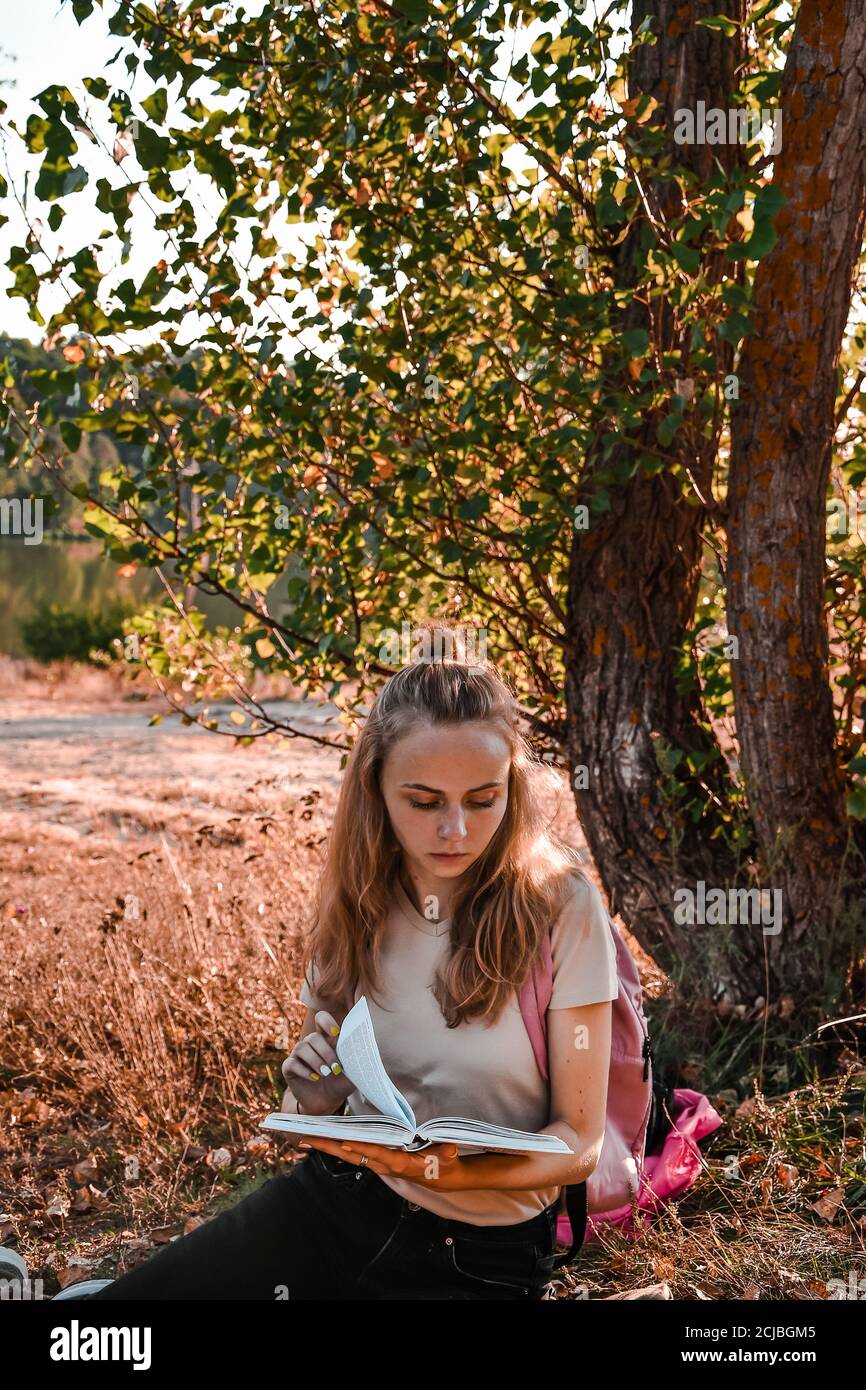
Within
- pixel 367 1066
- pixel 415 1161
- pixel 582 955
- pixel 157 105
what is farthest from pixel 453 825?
pixel 157 105

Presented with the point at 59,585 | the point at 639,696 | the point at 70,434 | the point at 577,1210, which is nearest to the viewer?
the point at 577,1210

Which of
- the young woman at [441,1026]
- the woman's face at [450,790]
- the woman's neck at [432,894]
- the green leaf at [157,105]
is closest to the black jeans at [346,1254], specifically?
the young woman at [441,1026]

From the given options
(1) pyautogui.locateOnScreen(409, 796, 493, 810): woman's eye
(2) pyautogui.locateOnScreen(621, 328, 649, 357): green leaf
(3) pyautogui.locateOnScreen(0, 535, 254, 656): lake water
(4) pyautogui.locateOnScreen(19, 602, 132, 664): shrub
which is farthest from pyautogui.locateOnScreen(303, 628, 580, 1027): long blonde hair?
(4) pyautogui.locateOnScreen(19, 602, 132, 664): shrub

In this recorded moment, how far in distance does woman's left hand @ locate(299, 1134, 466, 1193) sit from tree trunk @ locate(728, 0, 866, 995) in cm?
207

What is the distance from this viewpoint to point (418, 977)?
96.6 inches

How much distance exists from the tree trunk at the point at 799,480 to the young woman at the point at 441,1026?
162 centimetres

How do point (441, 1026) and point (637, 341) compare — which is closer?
point (441, 1026)

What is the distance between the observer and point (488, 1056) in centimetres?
234

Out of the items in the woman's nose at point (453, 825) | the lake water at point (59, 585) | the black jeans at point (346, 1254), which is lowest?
the black jeans at point (346, 1254)

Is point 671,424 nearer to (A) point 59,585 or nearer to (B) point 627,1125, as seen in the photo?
(B) point 627,1125

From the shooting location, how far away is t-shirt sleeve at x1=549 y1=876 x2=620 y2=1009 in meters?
2.31

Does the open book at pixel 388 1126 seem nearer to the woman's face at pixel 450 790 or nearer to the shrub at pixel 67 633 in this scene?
the woman's face at pixel 450 790

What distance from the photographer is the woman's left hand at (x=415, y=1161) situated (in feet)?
6.64

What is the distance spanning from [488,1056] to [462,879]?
34cm
